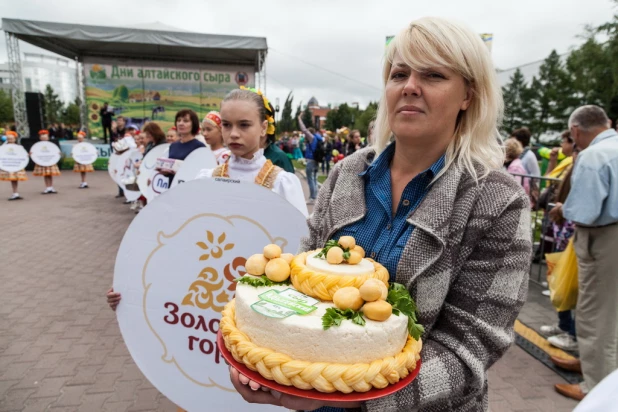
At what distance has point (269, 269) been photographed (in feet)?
3.95

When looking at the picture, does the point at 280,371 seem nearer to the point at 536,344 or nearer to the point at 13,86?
the point at 536,344

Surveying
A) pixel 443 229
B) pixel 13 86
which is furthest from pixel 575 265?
pixel 13 86

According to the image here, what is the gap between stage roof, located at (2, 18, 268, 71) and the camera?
16125mm

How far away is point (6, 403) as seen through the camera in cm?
288

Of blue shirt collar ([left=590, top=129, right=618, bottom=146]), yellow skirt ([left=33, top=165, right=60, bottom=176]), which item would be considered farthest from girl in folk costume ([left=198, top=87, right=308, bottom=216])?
yellow skirt ([left=33, top=165, right=60, bottom=176])

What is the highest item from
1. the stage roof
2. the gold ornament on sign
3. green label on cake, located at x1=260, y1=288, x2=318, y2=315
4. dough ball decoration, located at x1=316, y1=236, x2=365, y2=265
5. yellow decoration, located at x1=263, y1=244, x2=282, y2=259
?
the stage roof

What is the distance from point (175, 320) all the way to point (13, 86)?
19719 millimetres

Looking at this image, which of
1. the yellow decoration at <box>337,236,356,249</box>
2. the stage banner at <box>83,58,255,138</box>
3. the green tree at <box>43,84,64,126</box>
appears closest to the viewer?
the yellow decoration at <box>337,236,356,249</box>

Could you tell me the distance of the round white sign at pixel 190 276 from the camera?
1960mm

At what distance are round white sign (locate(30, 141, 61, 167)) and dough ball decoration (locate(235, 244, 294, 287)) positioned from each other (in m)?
12.4

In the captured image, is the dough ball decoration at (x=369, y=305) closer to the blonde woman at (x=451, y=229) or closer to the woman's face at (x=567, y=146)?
the blonde woman at (x=451, y=229)

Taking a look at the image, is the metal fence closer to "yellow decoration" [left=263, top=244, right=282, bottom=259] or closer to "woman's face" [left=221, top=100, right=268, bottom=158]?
"woman's face" [left=221, top=100, right=268, bottom=158]

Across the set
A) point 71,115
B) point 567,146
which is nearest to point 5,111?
point 71,115

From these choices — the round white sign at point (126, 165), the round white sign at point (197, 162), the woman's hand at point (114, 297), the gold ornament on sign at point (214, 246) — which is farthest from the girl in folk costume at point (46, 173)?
the gold ornament on sign at point (214, 246)
